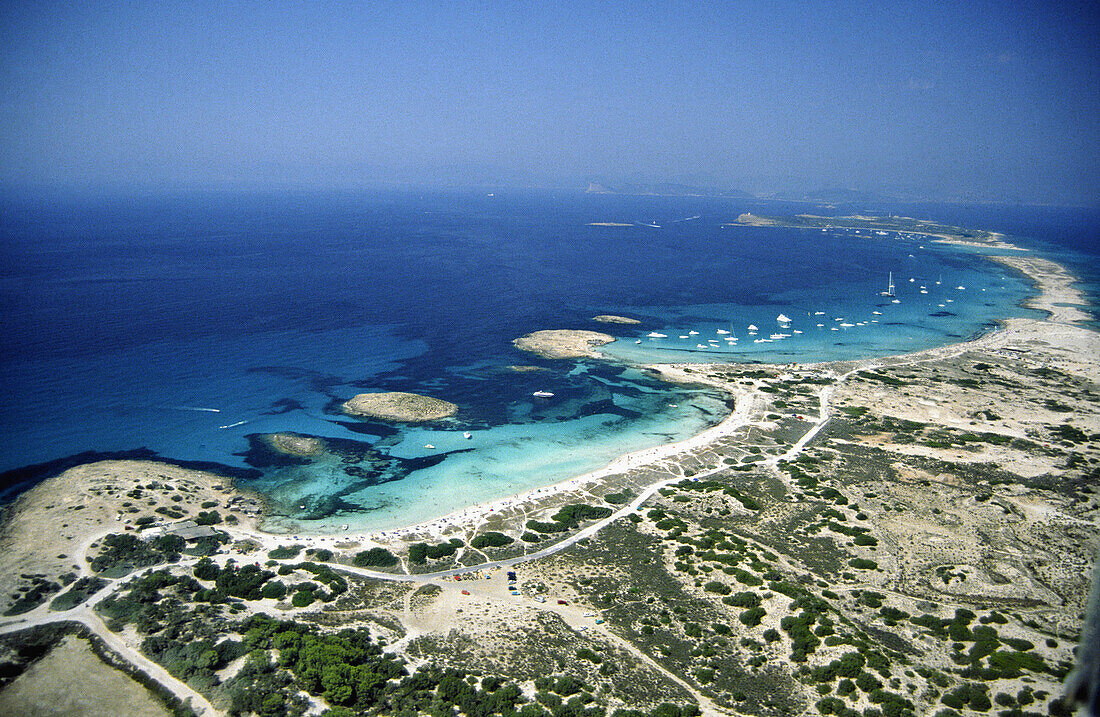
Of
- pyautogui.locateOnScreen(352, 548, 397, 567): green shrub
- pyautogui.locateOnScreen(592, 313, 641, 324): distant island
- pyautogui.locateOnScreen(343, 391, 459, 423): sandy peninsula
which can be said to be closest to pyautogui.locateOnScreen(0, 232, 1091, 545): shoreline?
pyautogui.locateOnScreen(352, 548, 397, 567): green shrub

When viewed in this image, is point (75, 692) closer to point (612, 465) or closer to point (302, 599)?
point (302, 599)

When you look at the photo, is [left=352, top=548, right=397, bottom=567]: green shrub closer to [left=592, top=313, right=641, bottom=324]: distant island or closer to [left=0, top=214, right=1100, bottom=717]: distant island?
[left=0, top=214, right=1100, bottom=717]: distant island

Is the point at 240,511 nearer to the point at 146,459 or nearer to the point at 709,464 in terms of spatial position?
the point at 146,459

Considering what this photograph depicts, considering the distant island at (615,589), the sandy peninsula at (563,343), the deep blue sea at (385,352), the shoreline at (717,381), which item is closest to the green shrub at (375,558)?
the distant island at (615,589)

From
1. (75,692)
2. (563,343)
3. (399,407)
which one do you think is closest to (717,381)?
(563,343)

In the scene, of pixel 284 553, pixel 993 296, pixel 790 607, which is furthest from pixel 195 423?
pixel 993 296

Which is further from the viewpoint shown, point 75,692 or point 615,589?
point 615,589
